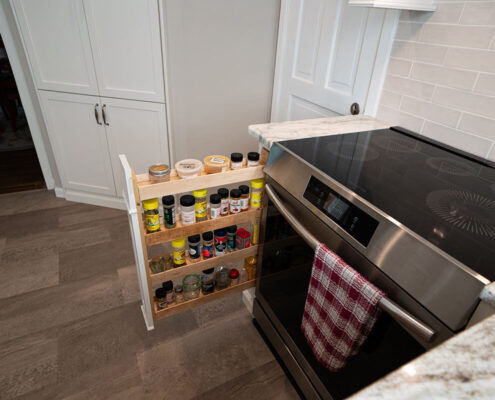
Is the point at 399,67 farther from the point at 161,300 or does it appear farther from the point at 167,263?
the point at 161,300

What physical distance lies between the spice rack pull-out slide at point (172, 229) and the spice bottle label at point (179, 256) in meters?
0.03

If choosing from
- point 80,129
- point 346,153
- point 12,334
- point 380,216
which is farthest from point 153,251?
point 380,216

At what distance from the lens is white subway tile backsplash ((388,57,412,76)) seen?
1.32 metres

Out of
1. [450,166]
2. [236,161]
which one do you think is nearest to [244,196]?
[236,161]

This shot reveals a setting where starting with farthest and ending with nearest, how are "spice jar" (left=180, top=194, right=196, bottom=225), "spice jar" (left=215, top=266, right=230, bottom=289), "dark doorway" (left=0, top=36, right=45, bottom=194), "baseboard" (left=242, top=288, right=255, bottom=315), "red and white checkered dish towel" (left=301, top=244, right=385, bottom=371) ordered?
1. "dark doorway" (left=0, top=36, right=45, bottom=194)
2. "baseboard" (left=242, top=288, right=255, bottom=315)
3. "spice jar" (left=215, top=266, right=230, bottom=289)
4. "spice jar" (left=180, top=194, right=196, bottom=225)
5. "red and white checkered dish towel" (left=301, top=244, right=385, bottom=371)

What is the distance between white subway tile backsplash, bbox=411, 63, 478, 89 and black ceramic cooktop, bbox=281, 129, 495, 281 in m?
0.22

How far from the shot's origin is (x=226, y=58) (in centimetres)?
208

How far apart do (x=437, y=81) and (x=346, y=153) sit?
519mm

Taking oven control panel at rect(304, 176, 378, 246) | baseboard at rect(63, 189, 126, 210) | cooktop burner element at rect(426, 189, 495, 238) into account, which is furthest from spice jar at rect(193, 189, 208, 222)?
baseboard at rect(63, 189, 126, 210)

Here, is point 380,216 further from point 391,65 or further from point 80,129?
point 80,129

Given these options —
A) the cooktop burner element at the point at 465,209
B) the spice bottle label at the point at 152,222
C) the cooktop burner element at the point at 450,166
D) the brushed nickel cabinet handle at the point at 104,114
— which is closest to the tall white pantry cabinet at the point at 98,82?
the brushed nickel cabinet handle at the point at 104,114

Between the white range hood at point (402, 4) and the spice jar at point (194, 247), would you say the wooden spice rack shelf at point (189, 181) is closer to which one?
the spice jar at point (194, 247)

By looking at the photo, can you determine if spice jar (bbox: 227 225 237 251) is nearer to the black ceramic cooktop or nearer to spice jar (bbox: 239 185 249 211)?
spice jar (bbox: 239 185 249 211)

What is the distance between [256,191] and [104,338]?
1.02 meters
